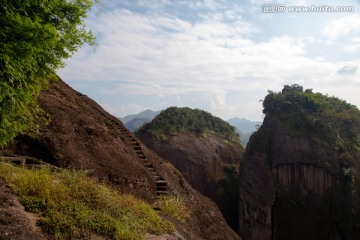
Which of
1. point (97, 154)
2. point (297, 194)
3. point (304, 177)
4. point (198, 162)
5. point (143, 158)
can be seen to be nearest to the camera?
point (97, 154)

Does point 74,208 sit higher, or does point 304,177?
point 74,208

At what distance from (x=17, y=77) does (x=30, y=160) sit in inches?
218

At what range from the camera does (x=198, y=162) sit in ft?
183

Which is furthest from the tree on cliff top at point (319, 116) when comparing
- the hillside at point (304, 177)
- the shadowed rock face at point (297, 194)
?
the shadowed rock face at point (297, 194)

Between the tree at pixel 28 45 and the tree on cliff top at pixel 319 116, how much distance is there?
41.8 meters

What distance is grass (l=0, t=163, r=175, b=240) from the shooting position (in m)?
7.02

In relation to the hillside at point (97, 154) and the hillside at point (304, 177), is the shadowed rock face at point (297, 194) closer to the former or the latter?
the hillside at point (304, 177)

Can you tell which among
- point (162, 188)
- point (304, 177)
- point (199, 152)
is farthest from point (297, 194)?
point (162, 188)

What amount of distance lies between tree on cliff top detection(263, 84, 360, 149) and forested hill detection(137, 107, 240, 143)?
14520 mm

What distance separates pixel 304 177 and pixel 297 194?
7.98ft

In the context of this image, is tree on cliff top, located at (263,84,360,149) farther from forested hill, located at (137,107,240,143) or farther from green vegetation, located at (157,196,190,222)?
green vegetation, located at (157,196,190,222)

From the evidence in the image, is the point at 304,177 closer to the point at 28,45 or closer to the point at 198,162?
the point at 198,162

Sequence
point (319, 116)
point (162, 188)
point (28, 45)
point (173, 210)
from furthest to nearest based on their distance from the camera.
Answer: point (319, 116), point (162, 188), point (173, 210), point (28, 45)

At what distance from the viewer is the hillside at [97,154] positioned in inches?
529
